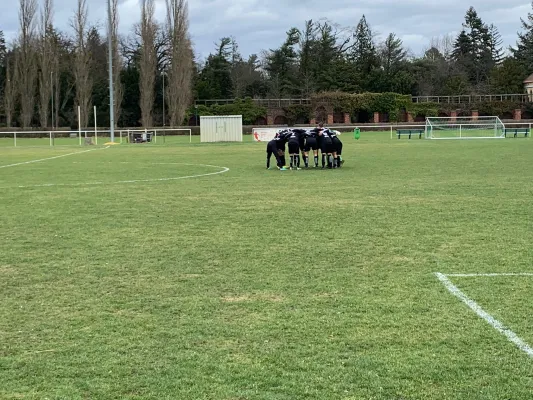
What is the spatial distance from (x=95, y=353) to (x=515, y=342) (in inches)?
121

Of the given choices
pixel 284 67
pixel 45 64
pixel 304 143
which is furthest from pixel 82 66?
pixel 304 143

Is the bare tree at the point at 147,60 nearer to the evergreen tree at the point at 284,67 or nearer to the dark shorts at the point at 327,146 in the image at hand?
the evergreen tree at the point at 284,67

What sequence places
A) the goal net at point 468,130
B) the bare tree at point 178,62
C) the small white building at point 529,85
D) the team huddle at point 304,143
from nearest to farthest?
1. the team huddle at point 304,143
2. the goal net at point 468,130
3. the bare tree at point 178,62
4. the small white building at point 529,85

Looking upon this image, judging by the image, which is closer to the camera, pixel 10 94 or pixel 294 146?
pixel 294 146

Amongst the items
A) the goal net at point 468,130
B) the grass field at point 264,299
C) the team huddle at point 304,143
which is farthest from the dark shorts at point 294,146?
the goal net at point 468,130

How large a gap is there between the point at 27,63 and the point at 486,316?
7941cm

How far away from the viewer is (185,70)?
249 feet

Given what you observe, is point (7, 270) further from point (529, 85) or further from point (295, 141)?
point (529, 85)

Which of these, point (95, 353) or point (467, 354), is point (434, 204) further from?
point (95, 353)

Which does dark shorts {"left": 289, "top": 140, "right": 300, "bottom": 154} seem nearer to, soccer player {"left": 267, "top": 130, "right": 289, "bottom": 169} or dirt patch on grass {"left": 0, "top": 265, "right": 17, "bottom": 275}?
soccer player {"left": 267, "top": 130, "right": 289, "bottom": 169}

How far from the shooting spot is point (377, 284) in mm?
6473

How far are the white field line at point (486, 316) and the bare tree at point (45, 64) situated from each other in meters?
77.0

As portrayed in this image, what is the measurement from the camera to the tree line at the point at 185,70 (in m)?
76.2

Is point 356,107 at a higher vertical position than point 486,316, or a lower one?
higher
